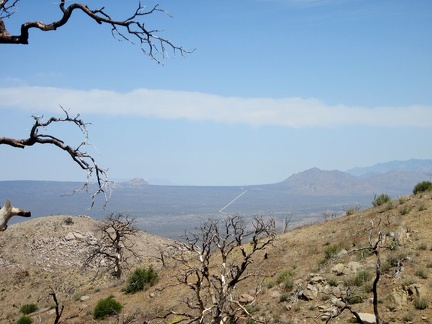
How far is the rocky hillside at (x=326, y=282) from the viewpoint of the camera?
51.9 feet

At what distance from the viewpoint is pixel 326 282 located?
769 inches

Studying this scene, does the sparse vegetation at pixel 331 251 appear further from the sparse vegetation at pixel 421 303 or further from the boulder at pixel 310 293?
the sparse vegetation at pixel 421 303

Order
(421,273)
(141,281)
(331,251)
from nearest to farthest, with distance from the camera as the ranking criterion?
1. (421,273)
2. (331,251)
3. (141,281)

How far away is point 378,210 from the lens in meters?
30.7

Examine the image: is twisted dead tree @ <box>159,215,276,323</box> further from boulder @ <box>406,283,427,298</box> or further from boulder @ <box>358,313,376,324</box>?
boulder @ <box>406,283,427,298</box>

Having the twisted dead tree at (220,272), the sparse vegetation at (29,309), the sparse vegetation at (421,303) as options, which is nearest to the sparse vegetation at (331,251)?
the twisted dead tree at (220,272)

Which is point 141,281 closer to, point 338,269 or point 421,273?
point 338,269

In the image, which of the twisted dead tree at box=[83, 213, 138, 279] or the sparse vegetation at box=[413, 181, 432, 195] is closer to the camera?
the sparse vegetation at box=[413, 181, 432, 195]

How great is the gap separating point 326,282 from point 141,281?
1756cm

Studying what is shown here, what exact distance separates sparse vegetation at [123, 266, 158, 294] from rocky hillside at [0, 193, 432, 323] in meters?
0.67

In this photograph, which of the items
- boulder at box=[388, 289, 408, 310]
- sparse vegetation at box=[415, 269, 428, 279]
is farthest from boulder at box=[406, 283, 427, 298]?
sparse vegetation at box=[415, 269, 428, 279]

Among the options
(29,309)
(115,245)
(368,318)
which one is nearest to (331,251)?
(368,318)

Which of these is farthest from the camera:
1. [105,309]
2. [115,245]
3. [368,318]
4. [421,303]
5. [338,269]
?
[115,245]

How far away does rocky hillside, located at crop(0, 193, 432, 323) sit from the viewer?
15.8 metres
